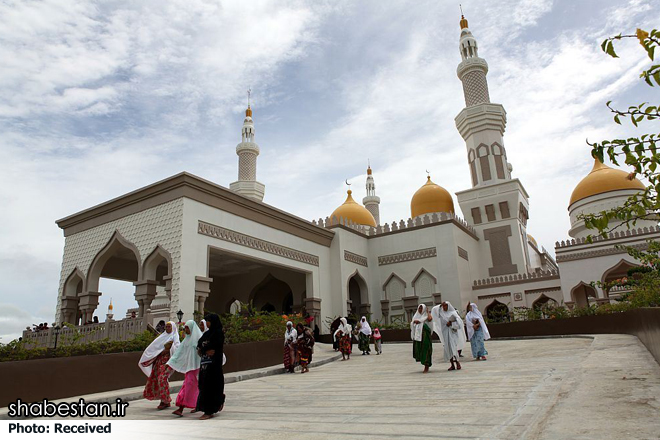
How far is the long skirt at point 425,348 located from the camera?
7.08 meters

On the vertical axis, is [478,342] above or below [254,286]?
below

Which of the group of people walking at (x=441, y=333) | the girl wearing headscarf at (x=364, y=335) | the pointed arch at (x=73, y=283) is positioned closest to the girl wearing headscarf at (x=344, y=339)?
the girl wearing headscarf at (x=364, y=335)

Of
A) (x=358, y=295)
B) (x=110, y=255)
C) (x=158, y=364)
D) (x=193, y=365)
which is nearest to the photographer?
(x=193, y=365)

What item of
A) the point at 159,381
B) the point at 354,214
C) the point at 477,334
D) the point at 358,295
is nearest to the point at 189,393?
the point at 159,381

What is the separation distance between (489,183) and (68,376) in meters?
18.9

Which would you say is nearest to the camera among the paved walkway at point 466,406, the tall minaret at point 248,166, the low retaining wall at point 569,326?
the paved walkway at point 466,406

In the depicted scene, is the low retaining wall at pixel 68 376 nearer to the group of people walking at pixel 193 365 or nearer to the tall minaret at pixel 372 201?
the group of people walking at pixel 193 365

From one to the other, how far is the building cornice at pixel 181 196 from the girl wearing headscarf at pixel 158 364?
664 centimetres

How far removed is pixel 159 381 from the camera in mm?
5562

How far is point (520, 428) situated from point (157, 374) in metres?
4.29

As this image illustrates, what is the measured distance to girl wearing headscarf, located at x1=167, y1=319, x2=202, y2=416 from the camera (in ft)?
16.2

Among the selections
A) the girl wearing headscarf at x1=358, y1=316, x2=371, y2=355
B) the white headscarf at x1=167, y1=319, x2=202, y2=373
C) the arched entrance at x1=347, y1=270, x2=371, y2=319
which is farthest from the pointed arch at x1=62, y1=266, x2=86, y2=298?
the white headscarf at x1=167, y1=319, x2=202, y2=373

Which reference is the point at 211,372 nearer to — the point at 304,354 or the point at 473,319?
the point at 304,354

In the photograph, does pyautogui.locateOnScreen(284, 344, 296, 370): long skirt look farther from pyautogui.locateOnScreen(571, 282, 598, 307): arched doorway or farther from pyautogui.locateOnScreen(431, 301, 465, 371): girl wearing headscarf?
pyautogui.locateOnScreen(571, 282, 598, 307): arched doorway
